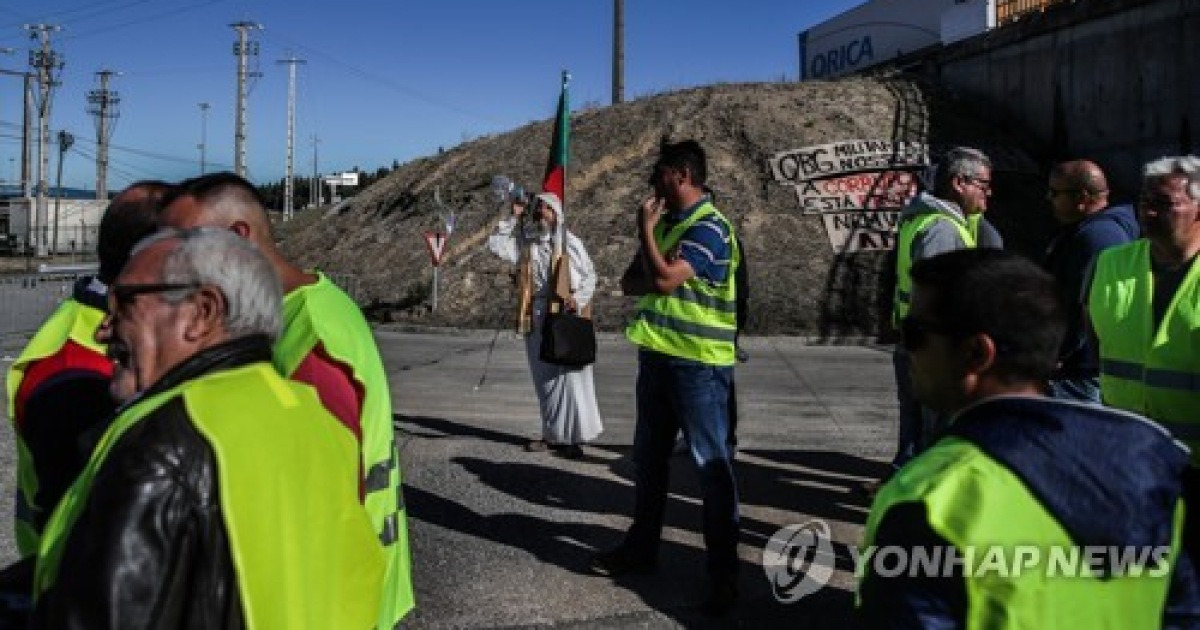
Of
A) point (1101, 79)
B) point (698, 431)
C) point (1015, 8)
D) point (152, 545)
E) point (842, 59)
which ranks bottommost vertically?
point (698, 431)

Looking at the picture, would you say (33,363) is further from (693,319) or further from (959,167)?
(959,167)

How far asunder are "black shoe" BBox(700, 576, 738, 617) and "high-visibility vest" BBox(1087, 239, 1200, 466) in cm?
173

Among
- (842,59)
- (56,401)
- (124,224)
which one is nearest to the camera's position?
(56,401)

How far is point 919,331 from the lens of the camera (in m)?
1.91

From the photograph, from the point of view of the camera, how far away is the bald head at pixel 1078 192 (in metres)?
4.69

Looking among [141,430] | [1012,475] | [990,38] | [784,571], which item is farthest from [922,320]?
[990,38]

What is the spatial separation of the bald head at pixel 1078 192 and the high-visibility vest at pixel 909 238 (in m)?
0.68

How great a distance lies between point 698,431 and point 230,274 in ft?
9.80

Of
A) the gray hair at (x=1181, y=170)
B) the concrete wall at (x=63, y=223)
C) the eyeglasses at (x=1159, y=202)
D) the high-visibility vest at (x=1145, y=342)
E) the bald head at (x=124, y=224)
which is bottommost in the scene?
the high-visibility vest at (x=1145, y=342)

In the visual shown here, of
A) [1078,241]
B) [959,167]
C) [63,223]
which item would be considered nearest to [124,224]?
[1078,241]

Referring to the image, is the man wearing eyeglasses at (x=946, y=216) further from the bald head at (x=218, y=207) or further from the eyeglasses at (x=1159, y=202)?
the bald head at (x=218, y=207)

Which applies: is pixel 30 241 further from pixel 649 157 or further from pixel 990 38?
pixel 990 38

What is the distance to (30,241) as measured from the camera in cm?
5197

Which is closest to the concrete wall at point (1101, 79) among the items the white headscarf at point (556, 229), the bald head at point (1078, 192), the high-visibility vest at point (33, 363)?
the white headscarf at point (556, 229)
